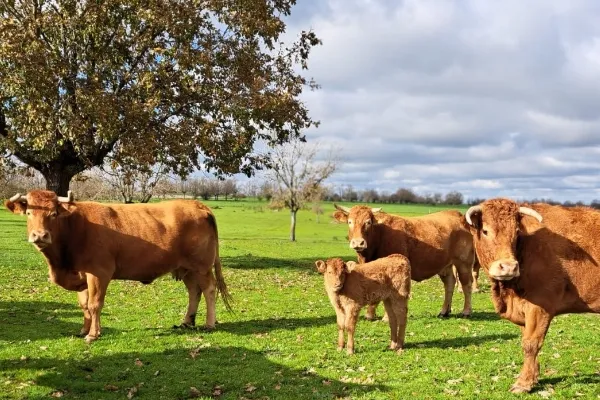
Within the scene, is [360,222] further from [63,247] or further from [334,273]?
[63,247]

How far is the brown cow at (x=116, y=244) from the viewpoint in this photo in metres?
10.5

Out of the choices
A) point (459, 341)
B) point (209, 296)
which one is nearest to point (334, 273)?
point (459, 341)

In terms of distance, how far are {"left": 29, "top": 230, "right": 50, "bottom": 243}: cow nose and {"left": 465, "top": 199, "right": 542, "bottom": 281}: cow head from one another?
763cm

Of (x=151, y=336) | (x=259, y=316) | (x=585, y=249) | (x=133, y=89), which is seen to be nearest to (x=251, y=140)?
(x=133, y=89)

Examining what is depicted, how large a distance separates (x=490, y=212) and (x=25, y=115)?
1825 cm

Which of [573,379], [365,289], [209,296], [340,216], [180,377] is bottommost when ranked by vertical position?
[180,377]

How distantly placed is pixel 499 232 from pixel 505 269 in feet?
2.00

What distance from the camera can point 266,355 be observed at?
974 centimetres

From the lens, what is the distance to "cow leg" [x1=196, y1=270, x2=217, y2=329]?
1195 cm

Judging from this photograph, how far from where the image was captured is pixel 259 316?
13.8m

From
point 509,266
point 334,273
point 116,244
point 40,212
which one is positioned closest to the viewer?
point 509,266

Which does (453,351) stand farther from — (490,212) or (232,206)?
(232,206)

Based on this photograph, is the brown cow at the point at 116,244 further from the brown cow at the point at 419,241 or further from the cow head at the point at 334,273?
the cow head at the point at 334,273

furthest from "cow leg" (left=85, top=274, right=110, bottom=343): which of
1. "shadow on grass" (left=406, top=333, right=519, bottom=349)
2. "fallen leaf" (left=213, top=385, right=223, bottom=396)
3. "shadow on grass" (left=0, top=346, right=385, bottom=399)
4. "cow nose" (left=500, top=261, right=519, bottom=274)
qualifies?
"cow nose" (left=500, top=261, right=519, bottom=274)
